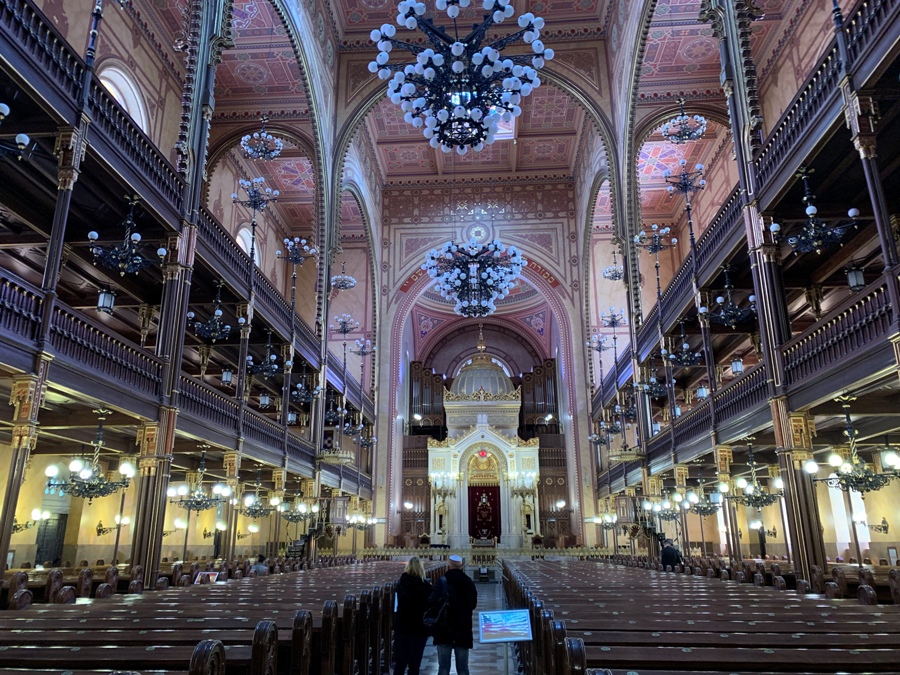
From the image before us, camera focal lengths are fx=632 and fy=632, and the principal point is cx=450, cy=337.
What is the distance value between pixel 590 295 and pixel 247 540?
19.1 meters

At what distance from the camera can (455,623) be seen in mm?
5996

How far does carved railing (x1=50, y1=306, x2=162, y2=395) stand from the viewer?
8.91m

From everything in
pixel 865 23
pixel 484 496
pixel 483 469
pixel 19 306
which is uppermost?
pixel 865 23

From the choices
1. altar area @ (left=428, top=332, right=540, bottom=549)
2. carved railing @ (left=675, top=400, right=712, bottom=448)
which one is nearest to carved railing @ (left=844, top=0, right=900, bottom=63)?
carved railing @ (left=675, top=400, right=712, bottom=448)

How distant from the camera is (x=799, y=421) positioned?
35.7ft

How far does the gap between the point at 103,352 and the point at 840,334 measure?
11203 millimetres

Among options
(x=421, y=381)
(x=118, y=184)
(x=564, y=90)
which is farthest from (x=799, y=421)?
(x=421, y=381)

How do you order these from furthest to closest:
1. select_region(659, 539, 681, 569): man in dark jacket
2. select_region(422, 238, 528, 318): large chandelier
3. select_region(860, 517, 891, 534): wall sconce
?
select_region(422, 238, 528, 318): large chandelier → select_region(860, 517, 891, 534): wall sconce → select_region(659, 539, 681, 569): man in dark jacket

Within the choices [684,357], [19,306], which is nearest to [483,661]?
[19,306]

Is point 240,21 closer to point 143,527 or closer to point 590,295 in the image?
point 143,527

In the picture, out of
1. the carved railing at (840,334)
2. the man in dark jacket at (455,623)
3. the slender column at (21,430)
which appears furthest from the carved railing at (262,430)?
the carved railing at (840,334)

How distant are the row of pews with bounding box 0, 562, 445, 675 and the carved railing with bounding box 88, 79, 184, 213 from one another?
6.98 meters

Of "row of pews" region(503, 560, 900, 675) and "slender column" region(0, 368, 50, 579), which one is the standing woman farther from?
"slender column" region(0, 368, 50, 579)

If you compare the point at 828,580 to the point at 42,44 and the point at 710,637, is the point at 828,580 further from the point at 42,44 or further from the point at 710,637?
the point at 42,44
